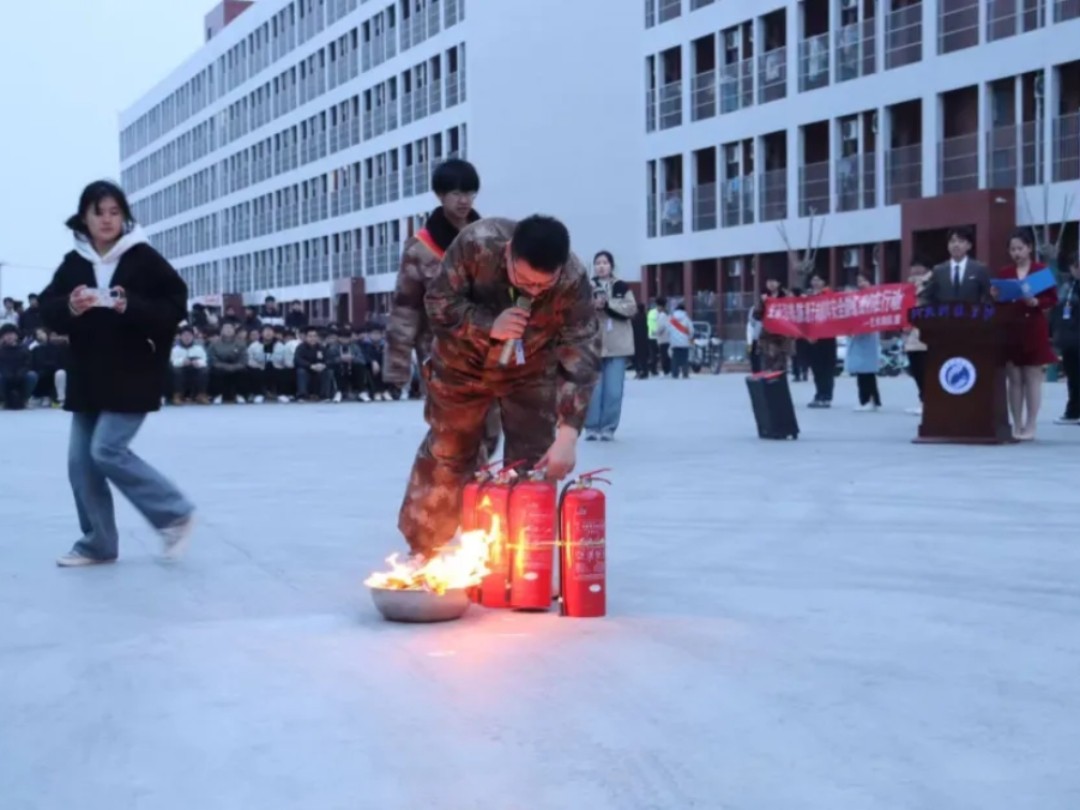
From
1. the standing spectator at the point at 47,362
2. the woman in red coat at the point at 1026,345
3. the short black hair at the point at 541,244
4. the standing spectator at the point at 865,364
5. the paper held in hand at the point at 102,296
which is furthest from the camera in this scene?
the standing spectator at the point at 47,362

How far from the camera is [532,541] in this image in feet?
21.9

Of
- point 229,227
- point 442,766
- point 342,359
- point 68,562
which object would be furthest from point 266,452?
point 229,227

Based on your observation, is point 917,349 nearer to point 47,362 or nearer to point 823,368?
point 823,368

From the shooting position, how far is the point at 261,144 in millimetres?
95562

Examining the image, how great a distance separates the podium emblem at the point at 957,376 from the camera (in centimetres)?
1502

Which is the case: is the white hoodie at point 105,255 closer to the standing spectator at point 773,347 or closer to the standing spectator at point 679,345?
the standing spectator at point 773,347

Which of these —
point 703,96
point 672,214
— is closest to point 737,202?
point 703,96

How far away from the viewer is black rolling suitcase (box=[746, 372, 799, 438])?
16391 mm

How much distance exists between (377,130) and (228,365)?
48749 millimetres

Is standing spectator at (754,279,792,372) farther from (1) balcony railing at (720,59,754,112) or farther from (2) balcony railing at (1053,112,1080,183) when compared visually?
(1) balcony railing at (720,59,754,112)

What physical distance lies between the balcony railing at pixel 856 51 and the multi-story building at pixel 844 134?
5cm

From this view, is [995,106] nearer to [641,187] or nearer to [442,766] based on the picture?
[641,187]

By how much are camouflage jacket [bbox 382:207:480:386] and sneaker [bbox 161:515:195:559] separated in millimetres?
1472

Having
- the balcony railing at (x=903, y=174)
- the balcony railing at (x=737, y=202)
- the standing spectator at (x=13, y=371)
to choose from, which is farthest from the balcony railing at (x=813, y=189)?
the standing spectator at (x=13, y=371)
